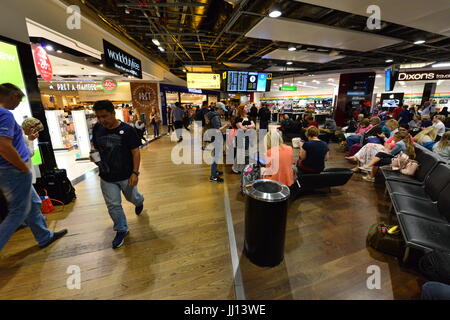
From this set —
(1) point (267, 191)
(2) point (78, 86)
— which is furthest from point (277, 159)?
(2) point (78, 86)

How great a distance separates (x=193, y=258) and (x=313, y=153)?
2567 millimetres

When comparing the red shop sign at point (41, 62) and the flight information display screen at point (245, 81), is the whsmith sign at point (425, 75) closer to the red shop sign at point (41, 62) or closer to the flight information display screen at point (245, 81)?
the flight information display screen at point (245, 81)

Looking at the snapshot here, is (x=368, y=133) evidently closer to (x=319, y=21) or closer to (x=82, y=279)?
(x=319, y=21)

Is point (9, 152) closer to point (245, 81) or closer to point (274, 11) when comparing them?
point (274, 11)

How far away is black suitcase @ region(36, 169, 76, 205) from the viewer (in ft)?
10.6

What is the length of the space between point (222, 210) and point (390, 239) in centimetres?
217

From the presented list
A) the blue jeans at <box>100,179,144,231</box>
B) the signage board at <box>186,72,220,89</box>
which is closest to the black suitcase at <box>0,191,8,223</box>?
the blue jeans at <box>100,179,144,231</box>

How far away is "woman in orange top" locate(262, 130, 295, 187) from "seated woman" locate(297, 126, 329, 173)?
2.75ft

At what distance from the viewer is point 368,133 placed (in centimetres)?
586

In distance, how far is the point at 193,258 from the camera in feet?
7.23

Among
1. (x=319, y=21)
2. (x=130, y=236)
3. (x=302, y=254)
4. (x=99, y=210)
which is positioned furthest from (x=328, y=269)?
(x=319, y=21)

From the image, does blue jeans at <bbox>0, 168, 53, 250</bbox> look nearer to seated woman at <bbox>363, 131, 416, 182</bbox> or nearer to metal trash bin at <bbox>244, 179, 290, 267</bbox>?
metal trash bin at <bbox>244, 179, 290, 267</bbox>

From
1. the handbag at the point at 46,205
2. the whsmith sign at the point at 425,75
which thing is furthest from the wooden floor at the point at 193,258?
Answer: the whsmith sign at the point at 425,75

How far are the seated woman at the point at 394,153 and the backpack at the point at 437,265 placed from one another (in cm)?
272
